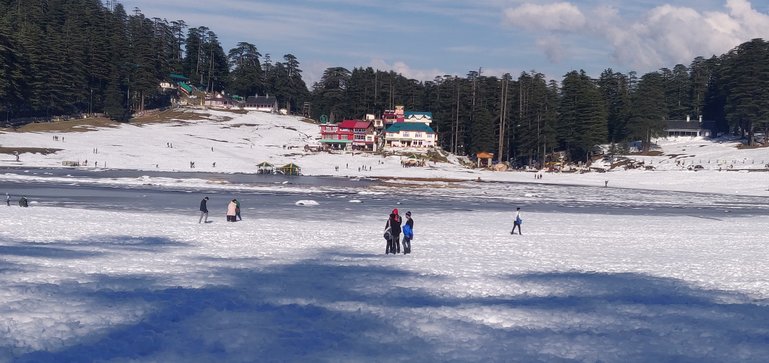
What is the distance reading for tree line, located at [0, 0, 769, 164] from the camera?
328ft

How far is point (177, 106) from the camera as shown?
136 metres

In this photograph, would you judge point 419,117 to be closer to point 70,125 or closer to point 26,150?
point 70,125

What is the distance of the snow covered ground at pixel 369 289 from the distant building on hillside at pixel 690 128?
3433 inches

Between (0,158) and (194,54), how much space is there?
93378 mm

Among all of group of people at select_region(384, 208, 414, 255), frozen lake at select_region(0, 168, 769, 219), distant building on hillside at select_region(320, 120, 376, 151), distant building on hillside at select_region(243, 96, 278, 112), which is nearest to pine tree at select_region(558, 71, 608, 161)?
distant building on hillside at select_region(320, 120, 376, 151)

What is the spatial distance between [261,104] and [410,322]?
450ft

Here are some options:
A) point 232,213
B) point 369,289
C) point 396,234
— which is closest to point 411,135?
point 232,213

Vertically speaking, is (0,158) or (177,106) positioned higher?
(177,106)

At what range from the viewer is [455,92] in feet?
384

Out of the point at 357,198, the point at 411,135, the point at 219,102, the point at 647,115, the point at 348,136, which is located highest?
the point at 219,102

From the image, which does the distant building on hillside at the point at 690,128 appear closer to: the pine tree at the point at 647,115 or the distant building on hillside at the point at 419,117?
the pine tree at the point at 647,115

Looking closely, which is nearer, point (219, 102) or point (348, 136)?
point (348, 136)

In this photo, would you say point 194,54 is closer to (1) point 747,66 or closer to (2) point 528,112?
(2) point 528,112

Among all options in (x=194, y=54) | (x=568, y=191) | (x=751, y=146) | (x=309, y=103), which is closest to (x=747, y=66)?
(x=751, y=146)
